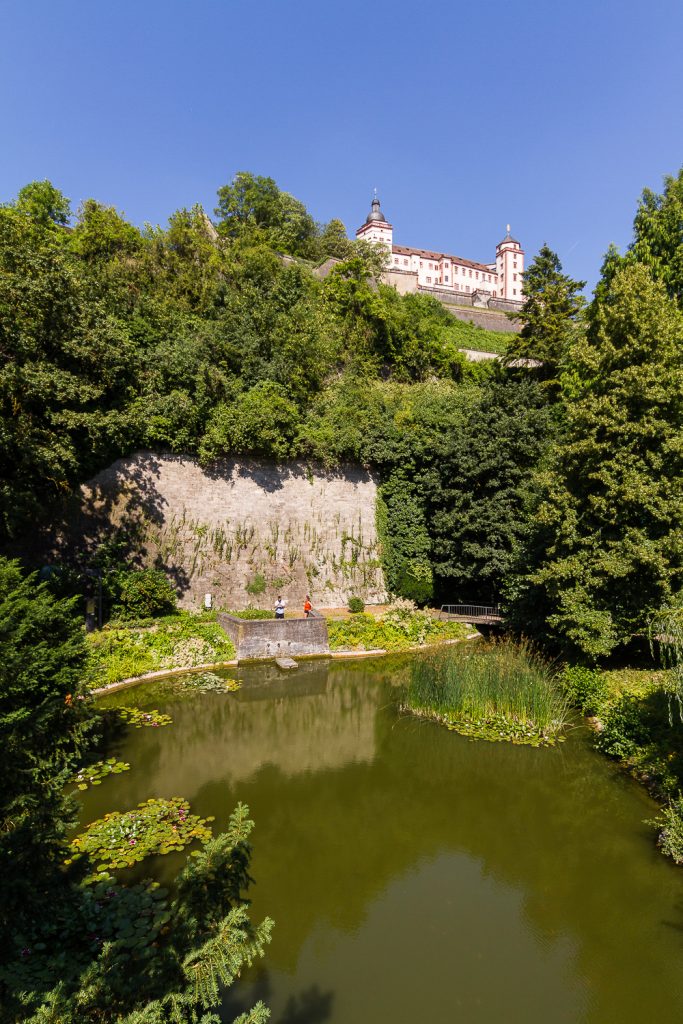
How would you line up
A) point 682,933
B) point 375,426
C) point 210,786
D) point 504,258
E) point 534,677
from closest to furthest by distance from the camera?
point 682,933
point 210,786
point 534,677
point 375,426
point 504,258

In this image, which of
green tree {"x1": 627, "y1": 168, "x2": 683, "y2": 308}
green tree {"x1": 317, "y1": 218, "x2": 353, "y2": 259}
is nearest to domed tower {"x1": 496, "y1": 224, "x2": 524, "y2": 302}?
green tree {"x1": 317, "y1": 218, "x2": 353, "y2": 259}

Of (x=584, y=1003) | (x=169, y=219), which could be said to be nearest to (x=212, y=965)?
(x=584, y=1003)

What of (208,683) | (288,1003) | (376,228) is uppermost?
(376,228)

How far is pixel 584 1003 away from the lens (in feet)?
17.8

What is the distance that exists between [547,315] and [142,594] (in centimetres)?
2263

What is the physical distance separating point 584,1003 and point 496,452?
16.3m

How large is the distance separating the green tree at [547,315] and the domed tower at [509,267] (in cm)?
6418

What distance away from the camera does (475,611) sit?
20562mm

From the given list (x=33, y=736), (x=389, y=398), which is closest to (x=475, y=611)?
(x=389, y=398)

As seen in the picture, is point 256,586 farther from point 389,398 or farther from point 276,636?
point 389,398

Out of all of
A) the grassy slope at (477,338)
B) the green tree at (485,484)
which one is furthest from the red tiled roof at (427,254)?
the green tree at (485,484)

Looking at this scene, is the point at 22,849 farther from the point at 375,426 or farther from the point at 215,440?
the point at 375,426

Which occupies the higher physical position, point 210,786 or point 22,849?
point 22,849

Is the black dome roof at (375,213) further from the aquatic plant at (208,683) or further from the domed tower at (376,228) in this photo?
the aquatic plant at (208,683)
